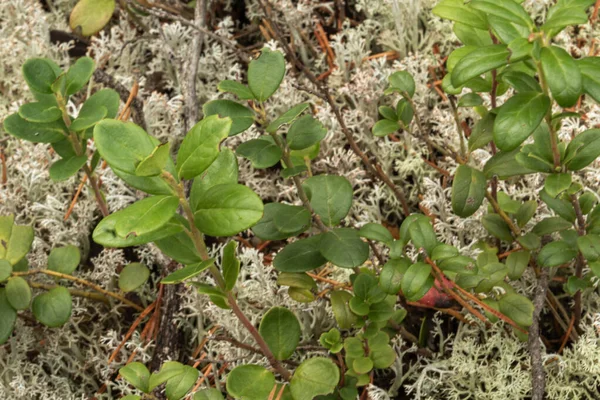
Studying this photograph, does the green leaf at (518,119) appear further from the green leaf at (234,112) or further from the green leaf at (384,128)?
the green leaf at (234,112)

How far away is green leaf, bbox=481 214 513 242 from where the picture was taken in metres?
2.18

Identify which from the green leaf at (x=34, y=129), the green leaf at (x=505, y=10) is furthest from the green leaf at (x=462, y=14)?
the green leaf at (x=34, y=129)

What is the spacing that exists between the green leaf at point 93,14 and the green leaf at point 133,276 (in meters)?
1.33

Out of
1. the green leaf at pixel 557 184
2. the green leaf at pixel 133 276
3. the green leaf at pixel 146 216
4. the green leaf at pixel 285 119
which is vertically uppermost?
the green leaf at pixel 146 216

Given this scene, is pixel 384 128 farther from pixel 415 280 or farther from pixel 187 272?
pixel 187 272

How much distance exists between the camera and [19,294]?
7.00 feet

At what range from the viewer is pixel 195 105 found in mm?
2670

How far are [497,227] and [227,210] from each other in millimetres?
1070

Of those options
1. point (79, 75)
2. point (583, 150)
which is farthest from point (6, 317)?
point (583, 150)

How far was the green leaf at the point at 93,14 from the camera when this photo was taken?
10.3 ft

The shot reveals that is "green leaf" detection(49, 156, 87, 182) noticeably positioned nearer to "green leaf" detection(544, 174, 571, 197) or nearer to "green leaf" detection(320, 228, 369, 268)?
"green leaf" detection(320, 228, 369, 268)

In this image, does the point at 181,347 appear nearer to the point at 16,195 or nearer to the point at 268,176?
the point at 268,176

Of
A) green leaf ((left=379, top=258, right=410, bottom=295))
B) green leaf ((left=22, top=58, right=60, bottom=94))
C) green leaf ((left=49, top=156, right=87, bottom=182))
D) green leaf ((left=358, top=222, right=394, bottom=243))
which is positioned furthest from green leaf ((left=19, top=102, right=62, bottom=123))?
green leaf ((left=379, top=258, right=410, bottom=295))

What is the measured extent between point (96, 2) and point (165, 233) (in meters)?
2.03
